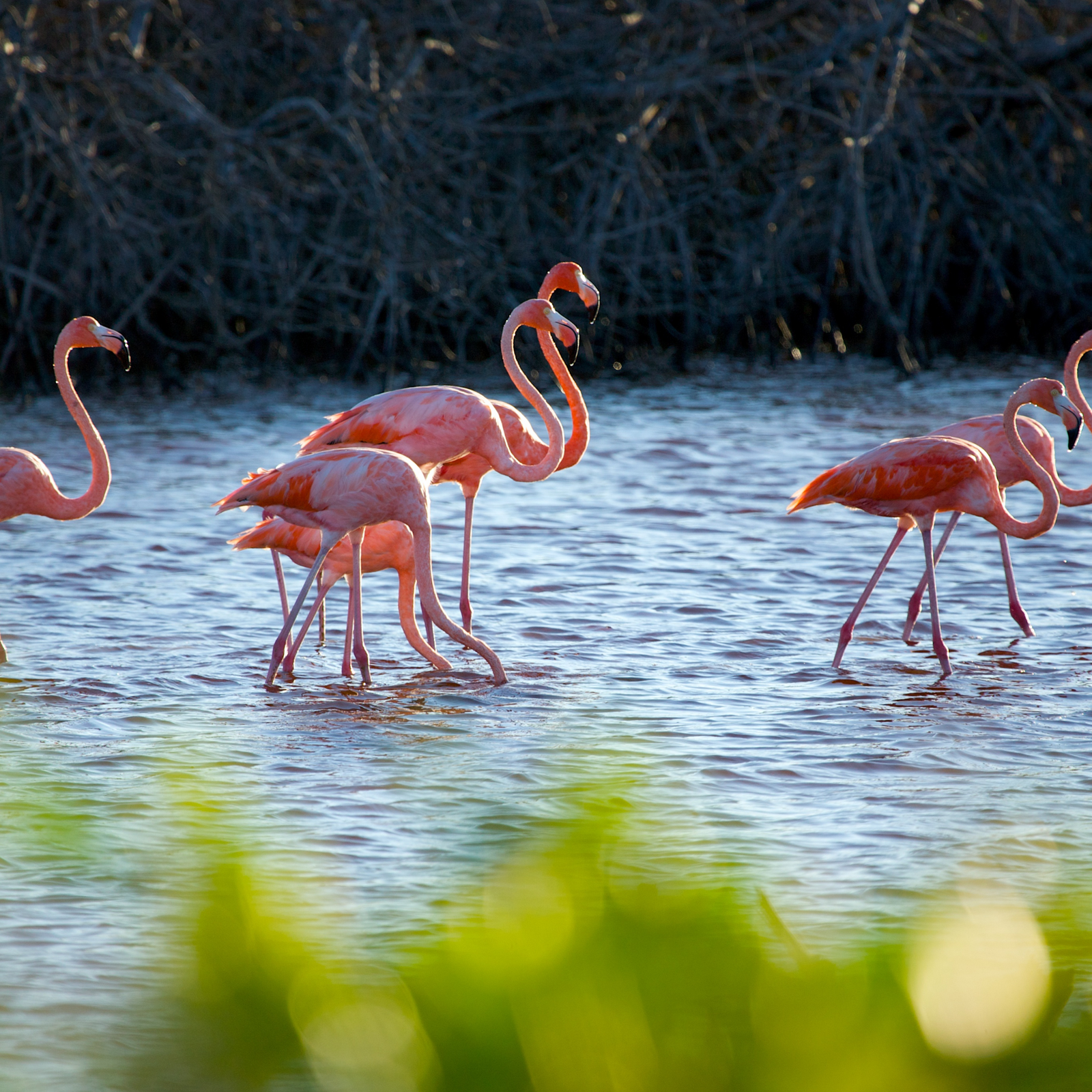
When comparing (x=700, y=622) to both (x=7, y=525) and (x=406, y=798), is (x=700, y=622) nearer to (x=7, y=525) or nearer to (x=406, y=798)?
(x=406, y=798)

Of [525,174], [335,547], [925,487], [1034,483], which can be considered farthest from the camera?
[525,174]

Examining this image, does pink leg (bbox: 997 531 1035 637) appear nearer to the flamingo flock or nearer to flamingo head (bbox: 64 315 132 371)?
the flamingo flock

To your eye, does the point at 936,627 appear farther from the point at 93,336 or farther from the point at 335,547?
the point at 93,336

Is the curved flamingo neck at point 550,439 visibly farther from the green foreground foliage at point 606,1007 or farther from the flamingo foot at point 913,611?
the green foreground foliage at point 606,1007

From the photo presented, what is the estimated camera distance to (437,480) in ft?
20.1

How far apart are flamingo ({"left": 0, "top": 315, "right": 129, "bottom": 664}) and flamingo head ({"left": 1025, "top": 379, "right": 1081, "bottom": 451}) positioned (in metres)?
2.94

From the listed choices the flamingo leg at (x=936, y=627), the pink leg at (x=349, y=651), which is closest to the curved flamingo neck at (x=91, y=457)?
the pink leg at (x=349, y=651)

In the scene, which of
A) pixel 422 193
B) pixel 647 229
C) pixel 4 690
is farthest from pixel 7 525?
pixel 647 229

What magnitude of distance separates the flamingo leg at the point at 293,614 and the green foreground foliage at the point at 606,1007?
13.1ft

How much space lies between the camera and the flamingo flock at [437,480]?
4.98 meters

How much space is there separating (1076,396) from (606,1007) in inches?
218

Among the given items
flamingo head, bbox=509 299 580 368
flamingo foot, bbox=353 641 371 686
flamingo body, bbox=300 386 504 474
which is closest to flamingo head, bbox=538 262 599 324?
flamingo head, bbox=509 299 580 368

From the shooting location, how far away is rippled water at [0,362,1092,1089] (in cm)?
304

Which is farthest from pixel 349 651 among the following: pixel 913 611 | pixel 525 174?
pixel 525 174
